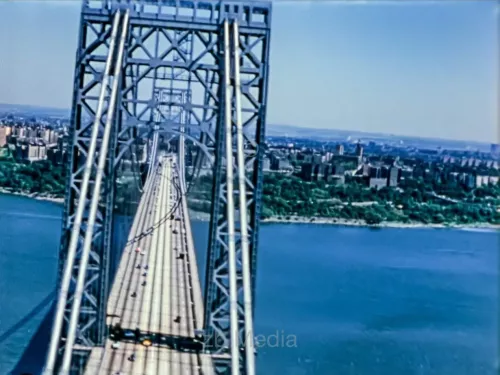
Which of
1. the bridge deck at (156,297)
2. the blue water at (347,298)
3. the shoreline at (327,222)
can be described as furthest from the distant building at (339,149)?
the bridge deck at (156,297)

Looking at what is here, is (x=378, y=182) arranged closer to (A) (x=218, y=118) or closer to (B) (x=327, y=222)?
(B) (x=327, y=222)

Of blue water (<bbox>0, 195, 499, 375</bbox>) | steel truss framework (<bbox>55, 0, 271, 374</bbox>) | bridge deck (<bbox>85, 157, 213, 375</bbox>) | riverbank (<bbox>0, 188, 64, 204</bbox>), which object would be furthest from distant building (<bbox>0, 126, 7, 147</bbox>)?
steel truss framework (<bbox>55, 0, 271, 374</bbox>)

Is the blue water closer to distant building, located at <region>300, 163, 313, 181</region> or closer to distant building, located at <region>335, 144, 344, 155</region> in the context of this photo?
distant building, located at <region>300, 163, 313, 181</region>

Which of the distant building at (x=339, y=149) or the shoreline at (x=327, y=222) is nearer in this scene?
the shoreline at (x=327, y=222)

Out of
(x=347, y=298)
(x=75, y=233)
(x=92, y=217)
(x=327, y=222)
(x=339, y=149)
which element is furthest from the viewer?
(x=339, y=149)

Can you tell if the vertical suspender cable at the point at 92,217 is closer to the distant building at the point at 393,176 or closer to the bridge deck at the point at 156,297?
the bridge deck at the point at 156,297

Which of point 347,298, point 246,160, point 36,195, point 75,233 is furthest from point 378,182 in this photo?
point 75,233
